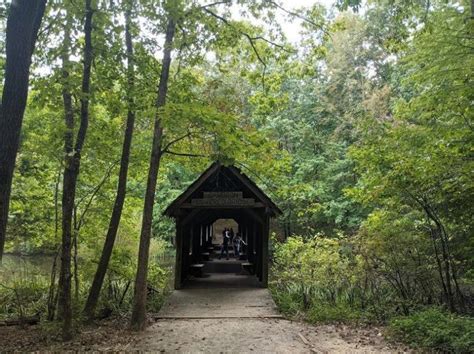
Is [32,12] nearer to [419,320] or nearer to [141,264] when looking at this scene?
[141,264]

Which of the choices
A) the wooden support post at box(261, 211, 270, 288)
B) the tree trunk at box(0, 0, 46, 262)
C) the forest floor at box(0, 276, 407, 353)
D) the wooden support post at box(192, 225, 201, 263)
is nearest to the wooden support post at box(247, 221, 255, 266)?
the wooden support post at box(192, 225, 201, 263)

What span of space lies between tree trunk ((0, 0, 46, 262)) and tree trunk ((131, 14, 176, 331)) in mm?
3352

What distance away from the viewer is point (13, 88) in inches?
185

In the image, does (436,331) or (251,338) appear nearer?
(436,331)

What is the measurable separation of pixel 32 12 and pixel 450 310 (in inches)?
348

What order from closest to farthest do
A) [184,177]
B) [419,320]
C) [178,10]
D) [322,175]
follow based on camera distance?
[419,320] → [178,10] → [322,175] → [184,177]

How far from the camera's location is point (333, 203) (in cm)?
2238

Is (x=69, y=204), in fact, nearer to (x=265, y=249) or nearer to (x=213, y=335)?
(x=213, y=335)

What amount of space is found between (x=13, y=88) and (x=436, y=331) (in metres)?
7.16

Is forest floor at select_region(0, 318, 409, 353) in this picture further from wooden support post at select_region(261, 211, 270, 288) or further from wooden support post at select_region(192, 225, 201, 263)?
wooden support post at select_region(192, 225, 201, 263)

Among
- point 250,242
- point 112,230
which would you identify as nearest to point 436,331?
point 112,230

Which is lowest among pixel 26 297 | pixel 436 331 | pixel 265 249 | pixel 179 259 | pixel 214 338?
pixel 214 338

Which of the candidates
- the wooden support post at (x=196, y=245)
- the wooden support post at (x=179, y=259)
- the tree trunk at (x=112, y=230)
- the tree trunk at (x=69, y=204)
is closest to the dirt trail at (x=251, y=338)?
the tree trunk at (x=69, y=204)

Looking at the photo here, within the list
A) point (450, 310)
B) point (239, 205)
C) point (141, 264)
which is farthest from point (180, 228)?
point (450, 310)
